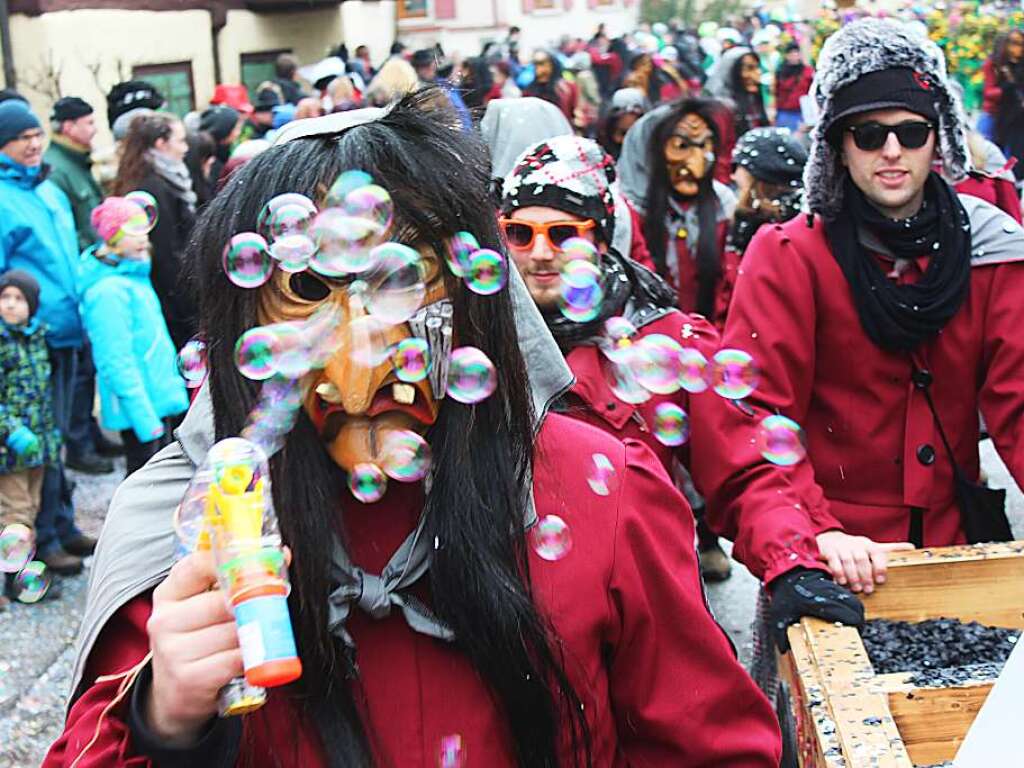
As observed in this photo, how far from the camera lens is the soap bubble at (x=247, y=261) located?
159cm

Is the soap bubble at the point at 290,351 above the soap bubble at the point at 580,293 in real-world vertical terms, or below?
above

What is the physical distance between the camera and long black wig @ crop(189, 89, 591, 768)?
160 centimetres

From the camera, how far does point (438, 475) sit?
1.66m

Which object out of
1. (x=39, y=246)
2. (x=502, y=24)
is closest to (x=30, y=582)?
(x=39, y=246)

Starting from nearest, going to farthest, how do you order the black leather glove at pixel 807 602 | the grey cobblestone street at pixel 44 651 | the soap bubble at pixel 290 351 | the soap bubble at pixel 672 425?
the soap bubble at pixel 290 351
the black leather glove at pixel 807 602
the soap bubble at pixel 672 425
the grey cobblestone street at pixel 44 651

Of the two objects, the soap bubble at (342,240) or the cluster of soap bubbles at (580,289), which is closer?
the soap bubble at (342,240)

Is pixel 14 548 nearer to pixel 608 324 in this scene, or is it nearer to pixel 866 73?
pixel 608 324

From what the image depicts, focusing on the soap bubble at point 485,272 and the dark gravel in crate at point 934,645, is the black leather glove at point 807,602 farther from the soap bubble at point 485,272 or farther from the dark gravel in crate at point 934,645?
the soap bubble at point 485,272

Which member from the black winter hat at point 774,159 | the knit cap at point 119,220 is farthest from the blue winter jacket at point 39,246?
the black winter hat at point 774,159

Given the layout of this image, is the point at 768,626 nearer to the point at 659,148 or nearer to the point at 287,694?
the point at 287,694

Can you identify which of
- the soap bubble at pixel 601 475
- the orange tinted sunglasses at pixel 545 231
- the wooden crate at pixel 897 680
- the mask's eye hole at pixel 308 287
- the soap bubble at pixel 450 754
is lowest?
the wooden crate at pixel 897 680

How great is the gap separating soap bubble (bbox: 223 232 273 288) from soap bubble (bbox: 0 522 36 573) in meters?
1.03

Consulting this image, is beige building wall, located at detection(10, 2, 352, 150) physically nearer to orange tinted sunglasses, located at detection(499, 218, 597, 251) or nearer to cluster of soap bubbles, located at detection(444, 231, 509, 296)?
orange tinted sunglasses, located at detection(499, 218, 597, 251)

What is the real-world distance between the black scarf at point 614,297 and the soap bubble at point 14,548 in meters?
1.32
